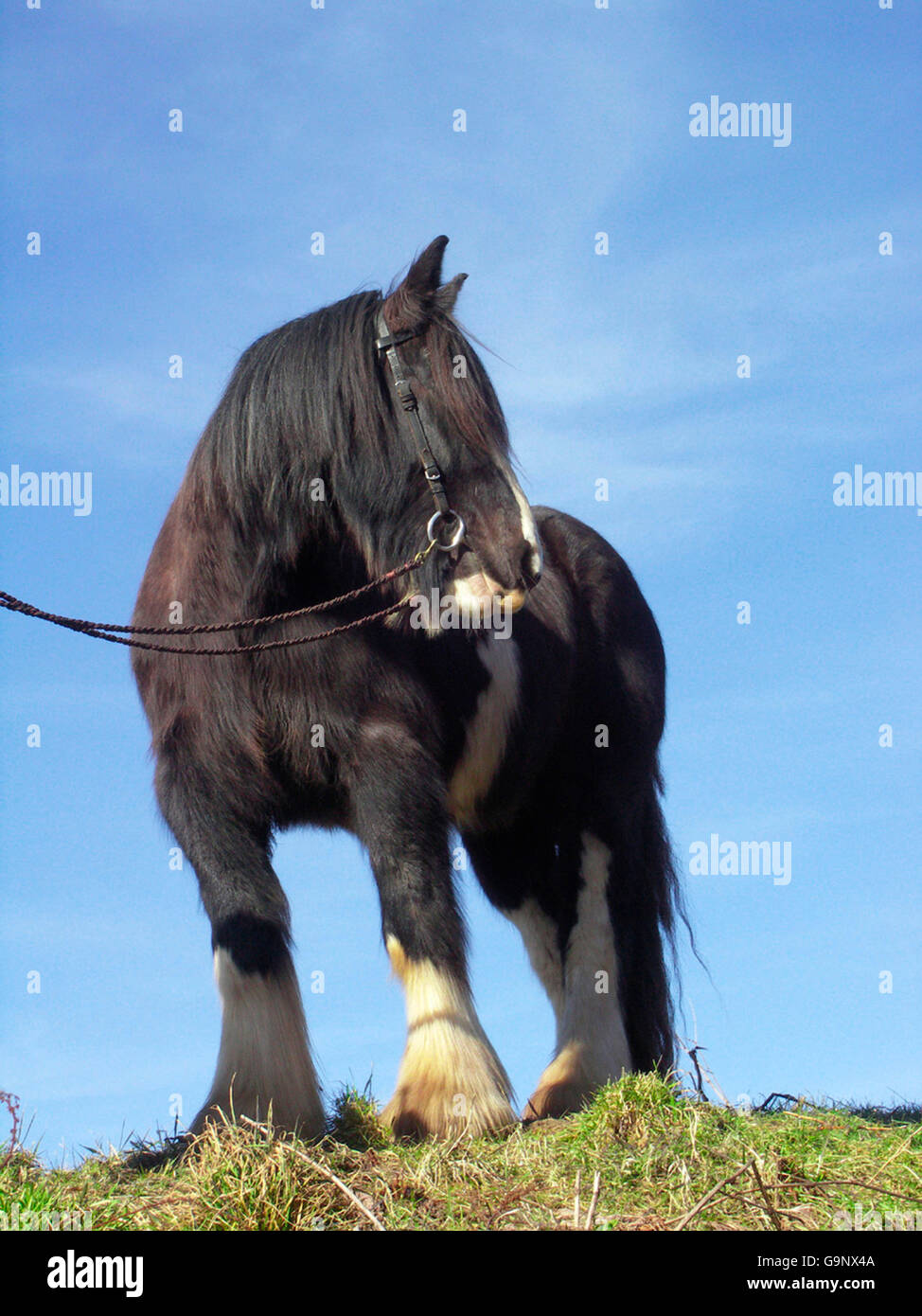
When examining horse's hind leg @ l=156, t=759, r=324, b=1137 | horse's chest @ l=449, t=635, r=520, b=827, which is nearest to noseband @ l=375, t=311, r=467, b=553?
A: horse's chest @ l=449, t=635, r=520, b=827

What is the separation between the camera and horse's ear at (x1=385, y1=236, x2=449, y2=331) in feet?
16.4

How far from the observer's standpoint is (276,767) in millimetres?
4902

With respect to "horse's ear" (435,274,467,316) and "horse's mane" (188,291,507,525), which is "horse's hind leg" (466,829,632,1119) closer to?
"horse's mane" (188,291,507,525)

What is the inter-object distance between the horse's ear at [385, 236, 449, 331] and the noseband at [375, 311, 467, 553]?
11 cm

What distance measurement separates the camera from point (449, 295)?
5145 mm

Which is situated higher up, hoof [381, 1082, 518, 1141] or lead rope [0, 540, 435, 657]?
lead rope [0, 540, 435, 657]

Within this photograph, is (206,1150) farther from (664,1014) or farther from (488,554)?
(664,1014)

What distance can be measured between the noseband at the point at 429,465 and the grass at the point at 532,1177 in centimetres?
192

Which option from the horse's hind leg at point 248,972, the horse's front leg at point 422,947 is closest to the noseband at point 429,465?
the horse's front leg at point 422,947

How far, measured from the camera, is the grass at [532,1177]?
337 centimetres

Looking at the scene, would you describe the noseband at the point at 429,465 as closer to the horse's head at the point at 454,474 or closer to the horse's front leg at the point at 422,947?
the horse's head at the point at 454,474
